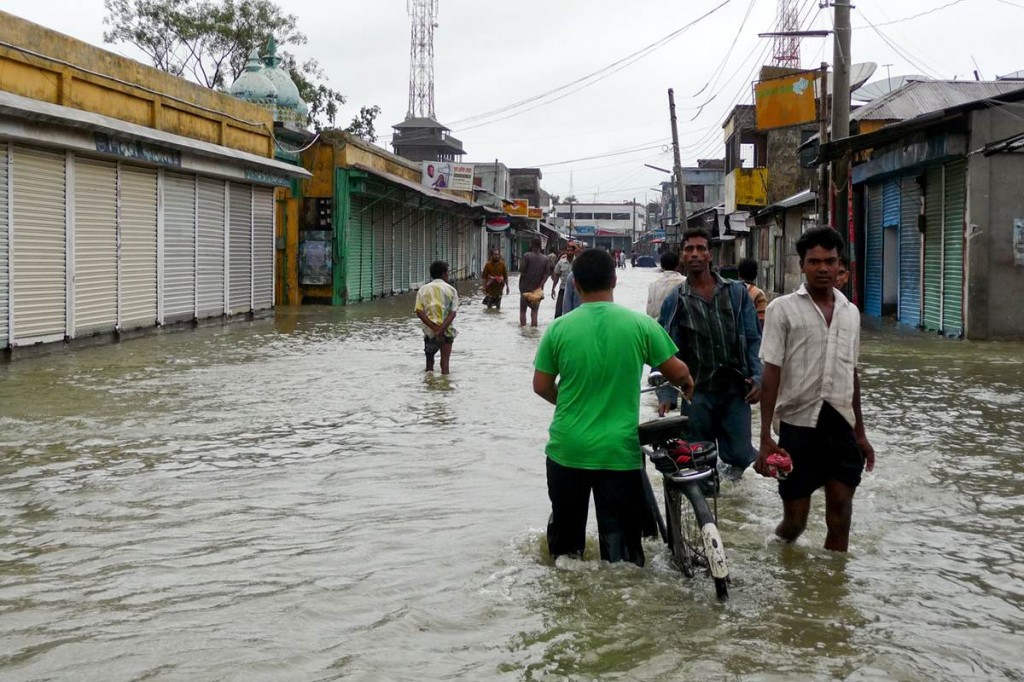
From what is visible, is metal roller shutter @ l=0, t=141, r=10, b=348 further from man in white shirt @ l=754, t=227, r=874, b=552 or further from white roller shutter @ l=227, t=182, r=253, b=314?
man in white shirt @ l=754, t=227, r=874, b=552

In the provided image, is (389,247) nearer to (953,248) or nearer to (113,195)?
(113,195)

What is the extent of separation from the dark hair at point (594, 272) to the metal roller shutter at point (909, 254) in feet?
57.8

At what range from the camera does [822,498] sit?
718 cm

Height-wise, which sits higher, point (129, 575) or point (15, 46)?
point (15, 46)

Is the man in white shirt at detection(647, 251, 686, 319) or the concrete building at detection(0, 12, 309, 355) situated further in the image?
the concrete building at detection(0, 12, 309, 355)

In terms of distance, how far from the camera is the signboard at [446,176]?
40.5m

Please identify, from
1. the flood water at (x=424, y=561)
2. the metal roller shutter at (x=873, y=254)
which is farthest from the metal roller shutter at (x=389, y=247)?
the flood water at (x=424, y=561)

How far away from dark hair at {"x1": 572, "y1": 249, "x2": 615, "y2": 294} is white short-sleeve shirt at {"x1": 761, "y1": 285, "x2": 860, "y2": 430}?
0.80 meters

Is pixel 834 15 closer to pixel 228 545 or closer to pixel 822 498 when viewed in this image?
pixel 822 498

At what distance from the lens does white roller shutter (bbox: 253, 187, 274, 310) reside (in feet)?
81.4

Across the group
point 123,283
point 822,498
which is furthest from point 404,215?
point 822,498

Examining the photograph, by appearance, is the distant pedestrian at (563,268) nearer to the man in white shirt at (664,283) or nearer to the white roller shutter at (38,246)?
the man in white shirt at (664,283)

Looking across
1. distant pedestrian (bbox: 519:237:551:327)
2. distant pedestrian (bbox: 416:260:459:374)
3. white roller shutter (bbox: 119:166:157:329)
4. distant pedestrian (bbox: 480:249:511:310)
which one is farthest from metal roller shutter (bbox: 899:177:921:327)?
white roller shutter (bbox: 119:166:157:329)

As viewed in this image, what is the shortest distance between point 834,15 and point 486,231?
44.0 meters
